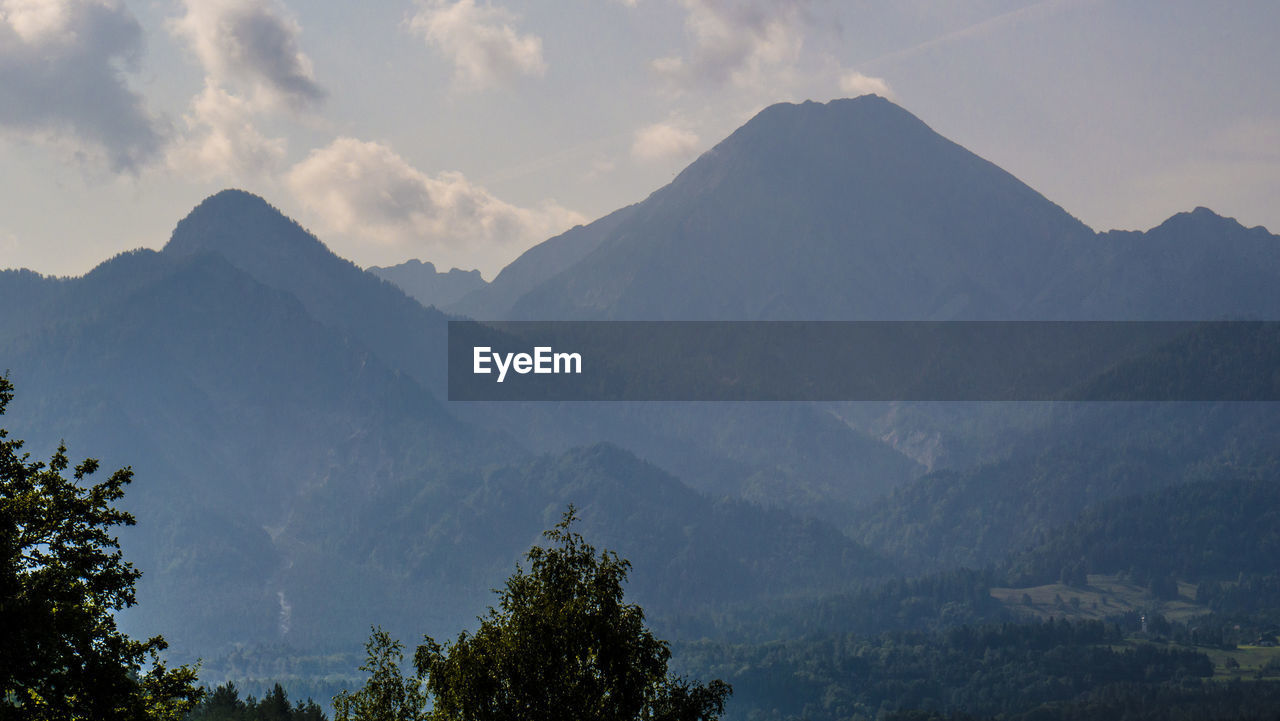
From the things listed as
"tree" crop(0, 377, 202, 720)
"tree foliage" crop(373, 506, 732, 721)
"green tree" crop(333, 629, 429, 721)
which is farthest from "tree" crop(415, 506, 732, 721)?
"green tree" crop(333, 629, 429, 721)

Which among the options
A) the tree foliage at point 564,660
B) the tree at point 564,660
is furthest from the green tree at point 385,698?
the tree foliage at point 564,660

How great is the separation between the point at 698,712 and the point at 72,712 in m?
19.9

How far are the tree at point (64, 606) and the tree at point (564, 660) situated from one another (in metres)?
9.16

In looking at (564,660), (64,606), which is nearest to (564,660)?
(564,660)

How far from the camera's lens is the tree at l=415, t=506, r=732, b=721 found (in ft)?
139

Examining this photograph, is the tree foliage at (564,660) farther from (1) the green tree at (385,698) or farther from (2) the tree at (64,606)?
(1) the green tree at (385,698)

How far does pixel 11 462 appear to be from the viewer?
41.6 m

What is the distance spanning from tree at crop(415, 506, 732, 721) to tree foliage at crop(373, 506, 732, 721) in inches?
1.3

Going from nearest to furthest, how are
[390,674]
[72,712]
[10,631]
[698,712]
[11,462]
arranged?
[10,631]
[72,712]
[11,462]
[698,712]
[390,674]

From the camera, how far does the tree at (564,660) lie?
4234cm

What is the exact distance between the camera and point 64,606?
38031mm

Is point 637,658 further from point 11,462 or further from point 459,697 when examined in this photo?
point 11,462

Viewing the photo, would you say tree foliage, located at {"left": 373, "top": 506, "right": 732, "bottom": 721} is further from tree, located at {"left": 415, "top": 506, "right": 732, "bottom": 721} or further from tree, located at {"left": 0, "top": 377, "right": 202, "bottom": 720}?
tree, located at {"left": 0, "top": 377, "right": 202, "bottom": 720}

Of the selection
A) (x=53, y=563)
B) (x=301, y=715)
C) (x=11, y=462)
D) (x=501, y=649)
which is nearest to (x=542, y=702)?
(x=501, y=649)
